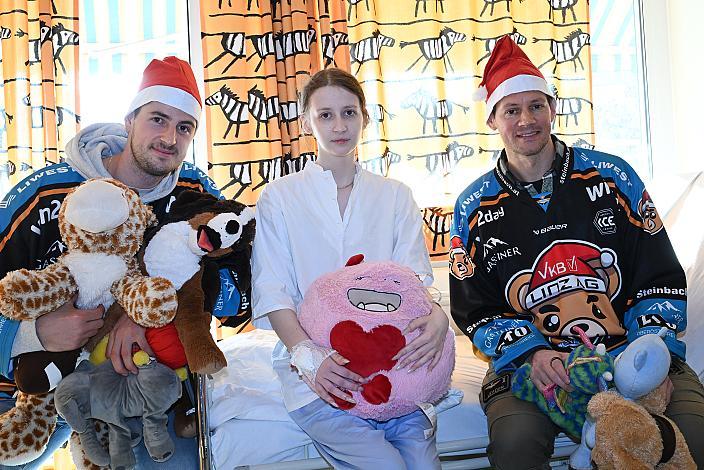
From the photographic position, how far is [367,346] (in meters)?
1.62

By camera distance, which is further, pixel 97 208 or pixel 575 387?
pixel 575 387

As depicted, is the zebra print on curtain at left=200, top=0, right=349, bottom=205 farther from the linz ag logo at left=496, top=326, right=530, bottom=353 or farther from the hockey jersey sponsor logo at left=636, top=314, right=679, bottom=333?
the hockey jersey sponsor logo at left=636, top=314, right=679, bottom=333

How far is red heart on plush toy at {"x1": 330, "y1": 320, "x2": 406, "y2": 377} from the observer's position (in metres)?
1.62

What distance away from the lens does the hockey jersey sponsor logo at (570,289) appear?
1.93 metres

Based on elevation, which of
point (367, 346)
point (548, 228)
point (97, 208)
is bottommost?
point (367, 346)

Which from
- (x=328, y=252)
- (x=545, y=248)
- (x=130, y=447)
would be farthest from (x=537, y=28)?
(x=130, y=447)

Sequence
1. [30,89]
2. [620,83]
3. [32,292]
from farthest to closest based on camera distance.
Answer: [620,83] → [30,89] → [32,292]

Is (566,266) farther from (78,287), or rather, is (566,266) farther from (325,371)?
(78,287)

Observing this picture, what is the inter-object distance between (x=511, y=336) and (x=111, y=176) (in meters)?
1.12

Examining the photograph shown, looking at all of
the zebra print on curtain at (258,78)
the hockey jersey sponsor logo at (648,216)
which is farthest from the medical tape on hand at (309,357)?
the zebra print on curtain at (258,78)

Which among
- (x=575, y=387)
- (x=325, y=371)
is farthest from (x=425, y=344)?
(x=575, y=387)

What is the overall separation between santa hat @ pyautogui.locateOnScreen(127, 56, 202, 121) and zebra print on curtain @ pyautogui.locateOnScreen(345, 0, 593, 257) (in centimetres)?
130

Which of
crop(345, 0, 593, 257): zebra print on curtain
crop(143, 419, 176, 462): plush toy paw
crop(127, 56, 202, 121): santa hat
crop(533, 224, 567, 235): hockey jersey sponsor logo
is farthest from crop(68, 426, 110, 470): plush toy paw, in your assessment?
crop(345, 0, 593, 257): zebra print on curtain

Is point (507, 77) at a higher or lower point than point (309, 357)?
higher
